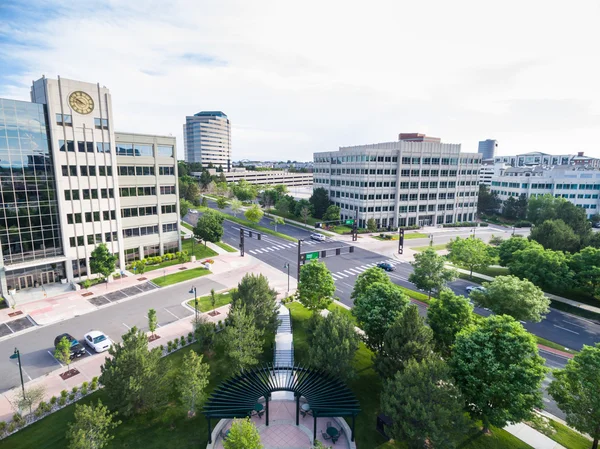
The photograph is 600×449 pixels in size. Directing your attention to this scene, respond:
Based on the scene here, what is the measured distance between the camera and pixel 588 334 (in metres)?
39.0

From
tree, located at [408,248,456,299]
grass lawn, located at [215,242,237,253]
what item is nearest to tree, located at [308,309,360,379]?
tree, located at [408,248,456,299]

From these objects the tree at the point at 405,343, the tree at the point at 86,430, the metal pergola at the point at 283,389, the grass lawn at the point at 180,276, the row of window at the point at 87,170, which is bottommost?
the grass lawn at the point at 180,276

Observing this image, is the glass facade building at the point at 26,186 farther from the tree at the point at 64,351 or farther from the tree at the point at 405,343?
the tree at the point at 405,343

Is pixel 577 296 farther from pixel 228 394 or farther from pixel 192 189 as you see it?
pixel 192 189

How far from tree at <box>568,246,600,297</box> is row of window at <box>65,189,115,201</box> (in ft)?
218

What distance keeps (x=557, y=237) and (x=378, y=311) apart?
149 feet

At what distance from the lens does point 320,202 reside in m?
101

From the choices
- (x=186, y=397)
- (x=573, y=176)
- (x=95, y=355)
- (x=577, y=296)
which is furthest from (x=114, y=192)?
(x=573, y=176)

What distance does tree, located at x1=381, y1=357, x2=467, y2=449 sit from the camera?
19766 mm

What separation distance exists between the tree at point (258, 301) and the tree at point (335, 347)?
23.1ft

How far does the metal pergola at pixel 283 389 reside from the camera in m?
22.9

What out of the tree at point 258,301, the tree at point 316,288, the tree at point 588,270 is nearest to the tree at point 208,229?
the tree at point 258,301

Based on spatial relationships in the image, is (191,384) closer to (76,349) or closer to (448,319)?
(76,349)

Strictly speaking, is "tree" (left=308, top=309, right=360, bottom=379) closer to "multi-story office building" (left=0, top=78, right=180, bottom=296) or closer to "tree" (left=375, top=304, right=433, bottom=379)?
"tree" (left=375, top=304, right=433, bottom=379)
